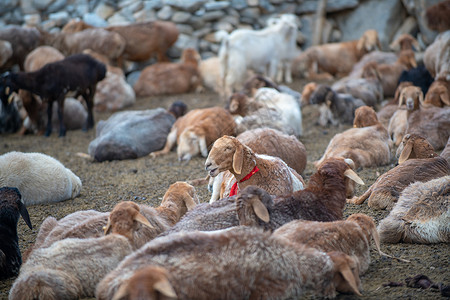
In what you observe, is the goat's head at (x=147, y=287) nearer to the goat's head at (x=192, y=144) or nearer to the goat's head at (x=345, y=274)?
the goat's head at (x=345, y=274)

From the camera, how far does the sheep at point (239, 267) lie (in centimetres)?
378

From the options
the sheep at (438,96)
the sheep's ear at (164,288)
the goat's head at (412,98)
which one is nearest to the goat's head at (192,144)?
the goat's head at (412,98)

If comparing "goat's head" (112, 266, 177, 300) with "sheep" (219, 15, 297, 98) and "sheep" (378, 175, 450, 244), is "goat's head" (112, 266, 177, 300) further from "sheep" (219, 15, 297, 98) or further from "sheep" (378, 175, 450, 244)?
"sheep" (219, 15, 297, 98)

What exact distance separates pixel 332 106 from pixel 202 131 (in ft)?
11.5

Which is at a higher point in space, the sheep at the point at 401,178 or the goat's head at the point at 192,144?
the sheep at the point at 401,178

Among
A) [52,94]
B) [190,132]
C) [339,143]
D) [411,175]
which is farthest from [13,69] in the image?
[411,175]

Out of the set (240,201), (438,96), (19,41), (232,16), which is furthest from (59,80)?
→ (240,201)

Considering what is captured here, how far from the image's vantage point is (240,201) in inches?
185

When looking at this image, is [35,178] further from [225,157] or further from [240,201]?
[240,201]

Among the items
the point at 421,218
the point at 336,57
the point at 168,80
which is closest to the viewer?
the point at 421,218

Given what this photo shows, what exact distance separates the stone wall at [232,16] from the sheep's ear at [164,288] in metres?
15.6

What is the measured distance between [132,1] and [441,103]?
1203cm

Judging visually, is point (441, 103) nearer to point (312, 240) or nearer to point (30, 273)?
point (312, 240)

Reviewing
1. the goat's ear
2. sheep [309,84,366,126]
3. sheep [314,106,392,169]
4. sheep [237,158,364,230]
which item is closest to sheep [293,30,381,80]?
sheep [309,84,366,126]
